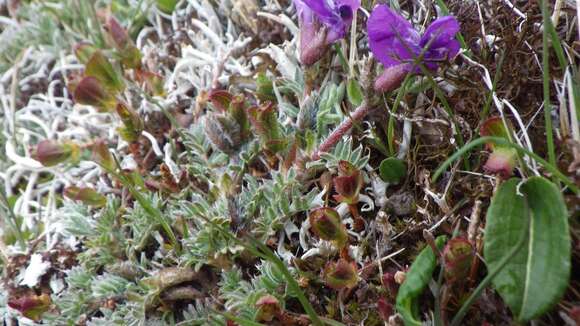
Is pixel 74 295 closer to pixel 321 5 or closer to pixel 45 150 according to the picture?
pixel 45 150

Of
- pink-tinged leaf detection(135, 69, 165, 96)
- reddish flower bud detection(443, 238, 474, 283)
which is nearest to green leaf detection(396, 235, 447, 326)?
reddish flower bud detection(443, 238, 474, 283)

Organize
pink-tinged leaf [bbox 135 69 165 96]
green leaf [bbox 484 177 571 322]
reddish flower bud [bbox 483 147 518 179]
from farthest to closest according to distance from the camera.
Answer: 1. pink-tinged leaf [bbox 135 69 165 96]
2. reddish flower bud [bbox 483 147 518 179]
3. green leaf [bbox 484 177 571 322]

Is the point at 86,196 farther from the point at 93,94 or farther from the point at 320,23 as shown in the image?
the point at 320,23

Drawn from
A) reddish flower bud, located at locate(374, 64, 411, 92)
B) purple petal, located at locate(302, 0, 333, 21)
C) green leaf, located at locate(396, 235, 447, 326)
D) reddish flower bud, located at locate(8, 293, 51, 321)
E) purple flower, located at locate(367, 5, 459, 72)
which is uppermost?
purple petal, located at locate(302, 0, 333, 21)

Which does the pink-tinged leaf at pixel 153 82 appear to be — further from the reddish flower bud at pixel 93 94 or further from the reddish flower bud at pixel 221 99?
the reddish flower bud at pixel 221 99

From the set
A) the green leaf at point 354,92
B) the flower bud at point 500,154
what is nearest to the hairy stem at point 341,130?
the green leaf at point 354,92

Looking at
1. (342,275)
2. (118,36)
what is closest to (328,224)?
(342,275)

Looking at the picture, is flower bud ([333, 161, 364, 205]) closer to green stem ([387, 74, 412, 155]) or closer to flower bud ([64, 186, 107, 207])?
green stem ([387, 74, 412, 155])
